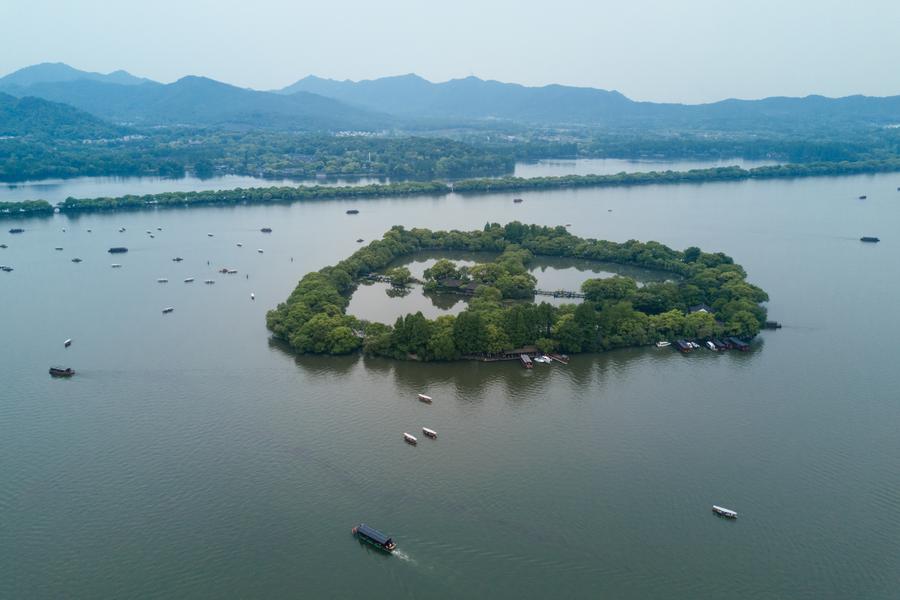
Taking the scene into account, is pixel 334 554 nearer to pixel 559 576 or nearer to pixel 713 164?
pixel 559 576

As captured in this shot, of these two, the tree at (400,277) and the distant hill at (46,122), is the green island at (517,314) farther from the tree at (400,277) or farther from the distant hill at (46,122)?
the distant hill at (46,122)

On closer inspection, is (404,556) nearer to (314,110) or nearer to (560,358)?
(560,358)

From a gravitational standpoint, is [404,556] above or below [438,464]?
below

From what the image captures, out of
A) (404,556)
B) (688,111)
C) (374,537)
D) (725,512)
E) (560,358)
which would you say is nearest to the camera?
(404,556)

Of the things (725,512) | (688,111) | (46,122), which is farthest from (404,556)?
(688,111)

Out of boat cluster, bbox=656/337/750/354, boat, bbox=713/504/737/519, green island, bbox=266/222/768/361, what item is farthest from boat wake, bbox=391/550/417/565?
boat cluster, bbox=656/337/750/354

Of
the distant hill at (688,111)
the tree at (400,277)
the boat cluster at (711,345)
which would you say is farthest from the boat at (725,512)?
the distant hill at (688,111)
